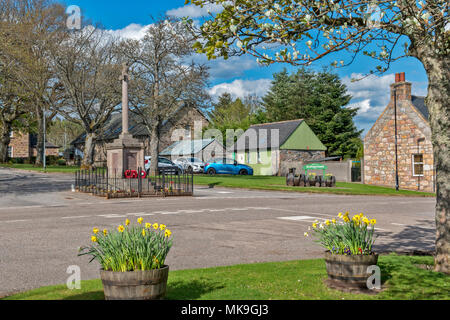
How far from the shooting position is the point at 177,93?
3844 centimetres

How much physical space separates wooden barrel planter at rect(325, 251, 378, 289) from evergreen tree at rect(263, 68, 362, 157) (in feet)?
183

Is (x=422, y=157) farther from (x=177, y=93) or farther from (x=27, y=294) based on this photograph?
(x=27, y=294)

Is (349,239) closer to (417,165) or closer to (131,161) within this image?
(131,161)

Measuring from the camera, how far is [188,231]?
1197cm

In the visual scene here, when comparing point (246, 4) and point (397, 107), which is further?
point (397, 107)

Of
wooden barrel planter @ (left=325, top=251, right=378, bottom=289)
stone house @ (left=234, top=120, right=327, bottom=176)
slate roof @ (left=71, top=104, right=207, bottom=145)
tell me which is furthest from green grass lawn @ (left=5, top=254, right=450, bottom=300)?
slate roof @ (left=71, top=104, right=207, bottom=145)

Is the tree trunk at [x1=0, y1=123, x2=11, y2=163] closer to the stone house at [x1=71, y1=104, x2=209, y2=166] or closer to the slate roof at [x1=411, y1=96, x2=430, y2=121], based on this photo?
the stone house at [x1=71, y1=104, x2=209, y2=166]

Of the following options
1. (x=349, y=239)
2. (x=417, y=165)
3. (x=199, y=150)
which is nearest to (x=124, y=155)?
(x=349, y=239)

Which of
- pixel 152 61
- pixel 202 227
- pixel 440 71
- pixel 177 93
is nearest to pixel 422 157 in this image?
pixel 177 93

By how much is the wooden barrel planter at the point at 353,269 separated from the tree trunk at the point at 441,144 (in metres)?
1.77

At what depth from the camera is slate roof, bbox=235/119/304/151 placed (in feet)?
165

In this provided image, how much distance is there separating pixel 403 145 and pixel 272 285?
1259 inches

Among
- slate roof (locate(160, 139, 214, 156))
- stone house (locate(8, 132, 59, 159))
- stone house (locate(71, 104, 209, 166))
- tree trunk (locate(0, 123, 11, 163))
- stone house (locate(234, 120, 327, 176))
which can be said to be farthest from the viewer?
stone house (locate(8, 132, 59, 159))

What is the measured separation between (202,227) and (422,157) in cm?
2614
